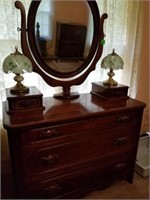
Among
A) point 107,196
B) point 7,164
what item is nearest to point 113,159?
point 107,196

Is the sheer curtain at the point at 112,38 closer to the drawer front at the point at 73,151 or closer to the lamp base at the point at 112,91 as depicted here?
the lamp base at the point at 112,91

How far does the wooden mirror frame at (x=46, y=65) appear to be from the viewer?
141 centimetres

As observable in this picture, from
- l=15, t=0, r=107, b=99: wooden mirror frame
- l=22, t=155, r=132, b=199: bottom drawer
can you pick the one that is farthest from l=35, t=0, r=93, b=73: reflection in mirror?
l=22, t=155, r=132, b=199: bottom drawer

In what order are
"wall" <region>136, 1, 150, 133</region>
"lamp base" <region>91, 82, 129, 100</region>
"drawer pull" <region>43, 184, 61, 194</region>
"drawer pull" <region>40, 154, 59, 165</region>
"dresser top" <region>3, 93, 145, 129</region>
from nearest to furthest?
"dresser top" <region>3, 93, 145, 129</region> < "drawer pull" <region>40, 154, 59, 165</region> < "drawer pull" <region>43, 184, 61, 194</region> < "lamp base" <region>91, 82, 129, 100</region> < "wall" <region>136, 1, 150, 133</region>

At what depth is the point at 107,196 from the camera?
1.63 m

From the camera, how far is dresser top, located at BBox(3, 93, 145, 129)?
117 cm

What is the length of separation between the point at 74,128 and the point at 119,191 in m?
0.83

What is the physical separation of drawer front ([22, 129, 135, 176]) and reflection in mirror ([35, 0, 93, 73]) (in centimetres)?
65

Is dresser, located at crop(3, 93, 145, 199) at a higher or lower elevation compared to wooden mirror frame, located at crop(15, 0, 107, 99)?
lower

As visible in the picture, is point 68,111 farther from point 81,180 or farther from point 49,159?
point 81,180

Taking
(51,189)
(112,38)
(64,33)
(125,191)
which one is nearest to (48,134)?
(51,189)

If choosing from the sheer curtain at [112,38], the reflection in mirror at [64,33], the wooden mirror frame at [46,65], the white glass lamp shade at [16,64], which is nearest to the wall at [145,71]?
the sheer curtain at [112,38]

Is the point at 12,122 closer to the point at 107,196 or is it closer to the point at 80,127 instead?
the point at 80,127

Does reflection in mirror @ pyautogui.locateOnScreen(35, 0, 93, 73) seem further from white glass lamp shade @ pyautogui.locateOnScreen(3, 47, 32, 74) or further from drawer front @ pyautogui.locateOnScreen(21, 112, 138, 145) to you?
drawer front @ pyautogui.locateOnScreen(21, 112, 138, 145)
